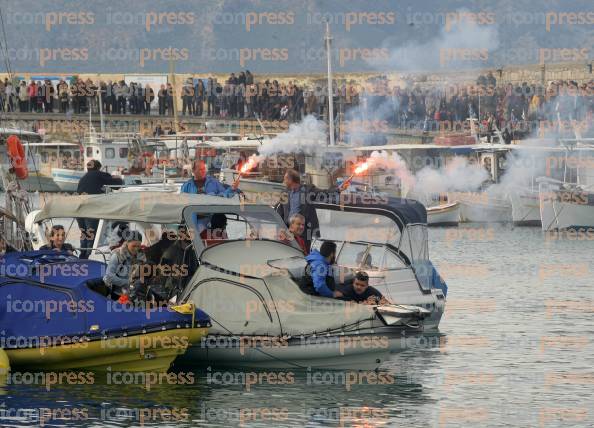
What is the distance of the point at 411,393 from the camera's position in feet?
75.0

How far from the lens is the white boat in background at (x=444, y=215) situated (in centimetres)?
5866

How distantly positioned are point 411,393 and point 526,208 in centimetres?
3616

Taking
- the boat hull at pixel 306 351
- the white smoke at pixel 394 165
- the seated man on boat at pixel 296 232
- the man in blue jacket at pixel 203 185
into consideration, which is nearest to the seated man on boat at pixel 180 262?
the boat hull at pixel 306 351

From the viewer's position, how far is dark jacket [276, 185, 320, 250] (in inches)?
1025

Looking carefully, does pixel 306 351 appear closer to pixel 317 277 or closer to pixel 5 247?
pixel 317 277

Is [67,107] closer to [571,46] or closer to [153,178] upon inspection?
[153,178]

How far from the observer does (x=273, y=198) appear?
60.3m

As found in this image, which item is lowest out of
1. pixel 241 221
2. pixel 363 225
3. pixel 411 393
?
pixel 411 393

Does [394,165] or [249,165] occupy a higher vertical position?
[249,165]

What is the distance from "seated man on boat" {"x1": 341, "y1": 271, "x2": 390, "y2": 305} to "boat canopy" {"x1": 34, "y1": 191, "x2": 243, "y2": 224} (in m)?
→ 2.03

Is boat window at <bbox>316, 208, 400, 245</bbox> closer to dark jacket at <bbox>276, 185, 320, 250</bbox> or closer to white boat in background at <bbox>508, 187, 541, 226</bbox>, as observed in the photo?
dark jacket at <bbox>276, 185, 320, 250</bbox>

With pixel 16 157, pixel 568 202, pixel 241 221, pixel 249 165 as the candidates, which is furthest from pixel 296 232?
pixel 249 165

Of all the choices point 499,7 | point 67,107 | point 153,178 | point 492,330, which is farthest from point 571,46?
point 492,330

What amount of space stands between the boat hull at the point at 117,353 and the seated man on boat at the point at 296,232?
2919mm
